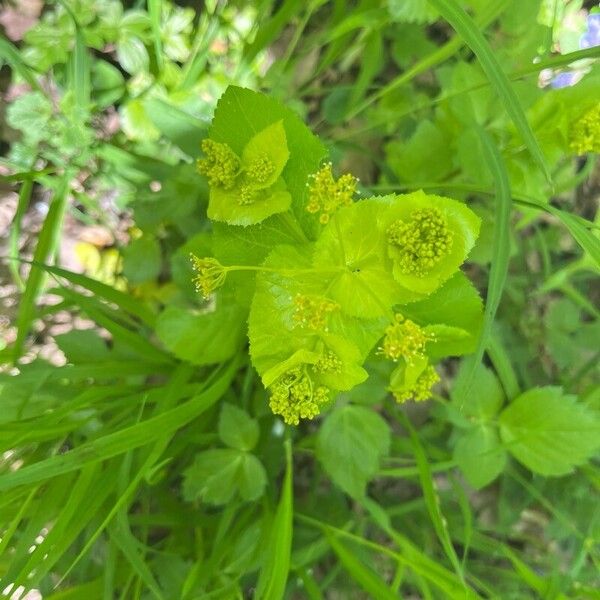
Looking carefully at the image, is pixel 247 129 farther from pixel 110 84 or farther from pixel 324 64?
pixel 110 84

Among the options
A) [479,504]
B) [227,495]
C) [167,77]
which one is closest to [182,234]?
[167,77]

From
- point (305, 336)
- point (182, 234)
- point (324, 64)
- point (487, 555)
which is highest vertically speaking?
point (324, 64)

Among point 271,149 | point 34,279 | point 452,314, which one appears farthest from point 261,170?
point 34,279

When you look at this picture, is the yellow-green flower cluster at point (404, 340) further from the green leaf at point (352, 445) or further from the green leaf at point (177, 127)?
the green leaf at point (177, 127)

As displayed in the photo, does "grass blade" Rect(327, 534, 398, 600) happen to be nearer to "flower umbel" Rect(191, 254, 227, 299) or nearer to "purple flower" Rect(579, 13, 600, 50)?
"flower umbel" Rect(191, 254, 227, 299)

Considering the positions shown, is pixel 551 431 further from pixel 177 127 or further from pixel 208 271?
pixel 177 127

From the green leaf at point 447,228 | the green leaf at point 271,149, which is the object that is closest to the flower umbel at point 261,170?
the green leaf at point 271,149
